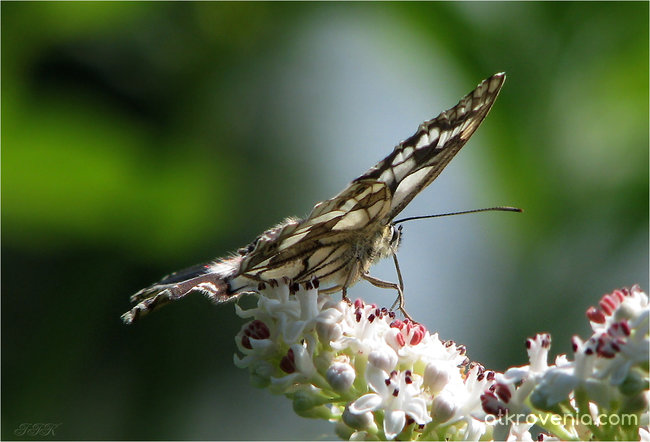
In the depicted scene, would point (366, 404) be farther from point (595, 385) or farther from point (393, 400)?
point (595, 385)

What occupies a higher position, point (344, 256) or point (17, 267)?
point (17, 267)

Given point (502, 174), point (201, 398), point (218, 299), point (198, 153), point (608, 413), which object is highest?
point (198, 153)

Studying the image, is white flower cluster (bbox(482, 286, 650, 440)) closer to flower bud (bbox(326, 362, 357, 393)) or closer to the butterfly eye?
flower bud (bbox(326, 362, 357, 393))

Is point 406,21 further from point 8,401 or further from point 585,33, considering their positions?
point 8,401

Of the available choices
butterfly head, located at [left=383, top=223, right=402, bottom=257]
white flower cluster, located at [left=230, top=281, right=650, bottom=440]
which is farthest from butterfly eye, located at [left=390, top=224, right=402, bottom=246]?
white flower cluster, located at [left=230, top=281, right=650, bottom=440]

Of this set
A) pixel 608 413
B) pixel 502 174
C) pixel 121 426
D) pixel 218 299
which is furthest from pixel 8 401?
pixel 608 413

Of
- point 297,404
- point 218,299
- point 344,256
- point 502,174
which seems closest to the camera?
point 297,404

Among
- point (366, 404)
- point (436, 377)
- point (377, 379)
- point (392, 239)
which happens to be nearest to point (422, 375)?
point (436, 377)
